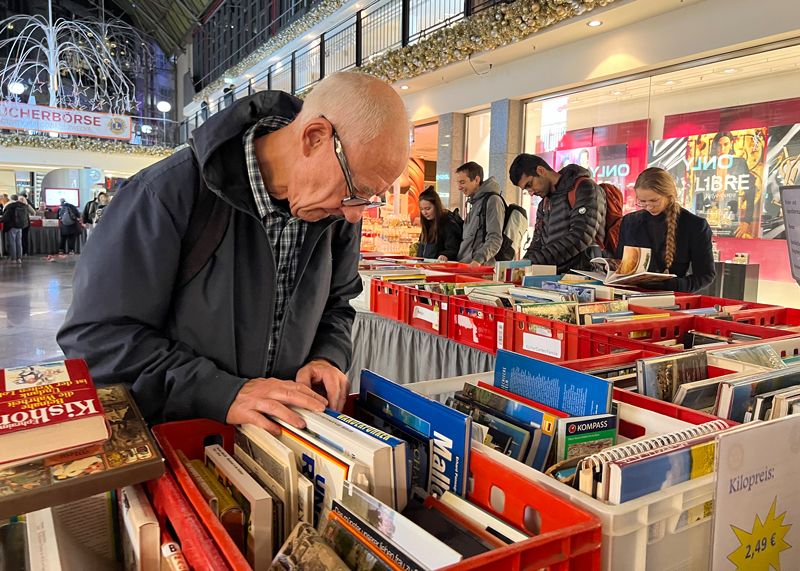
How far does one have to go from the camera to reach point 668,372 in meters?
1.42

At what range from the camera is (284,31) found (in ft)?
44.7

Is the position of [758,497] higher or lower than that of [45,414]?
lower

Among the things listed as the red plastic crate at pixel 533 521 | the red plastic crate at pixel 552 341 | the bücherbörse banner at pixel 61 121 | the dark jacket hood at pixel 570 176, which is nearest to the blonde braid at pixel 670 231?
the dark jacket hood at pixel 570 176

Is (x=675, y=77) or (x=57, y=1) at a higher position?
(x=57, y=1)

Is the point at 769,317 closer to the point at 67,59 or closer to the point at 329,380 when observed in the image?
the point at 329,380

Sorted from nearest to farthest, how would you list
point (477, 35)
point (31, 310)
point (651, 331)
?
point (651, 331), point (477, 35), point (31, 310)

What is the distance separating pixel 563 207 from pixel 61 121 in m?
15.1

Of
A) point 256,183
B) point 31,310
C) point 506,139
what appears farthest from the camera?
point 506,139

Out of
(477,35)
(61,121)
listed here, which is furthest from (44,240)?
(477,35)

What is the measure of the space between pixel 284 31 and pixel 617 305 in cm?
1312

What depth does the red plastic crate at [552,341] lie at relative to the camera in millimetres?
2029

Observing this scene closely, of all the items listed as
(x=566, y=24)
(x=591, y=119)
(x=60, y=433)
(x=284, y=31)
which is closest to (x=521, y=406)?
(x=60, y=433)

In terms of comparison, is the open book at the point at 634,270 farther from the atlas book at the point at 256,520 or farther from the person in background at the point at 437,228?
the atlas book at the point at 256,520

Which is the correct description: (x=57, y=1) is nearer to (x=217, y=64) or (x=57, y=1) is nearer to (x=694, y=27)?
(x=217, y=64)
